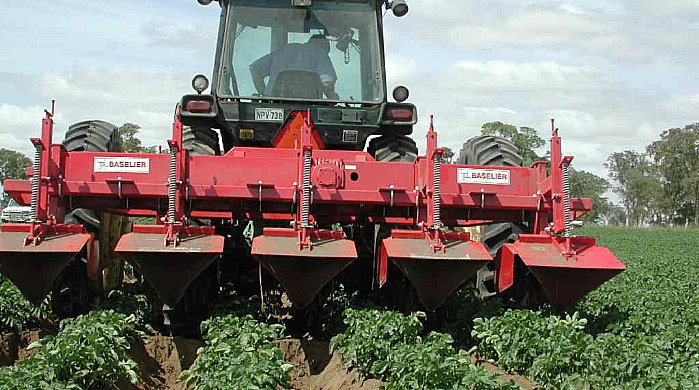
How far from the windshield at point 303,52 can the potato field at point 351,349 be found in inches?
75.1

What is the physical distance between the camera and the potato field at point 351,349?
5074mm

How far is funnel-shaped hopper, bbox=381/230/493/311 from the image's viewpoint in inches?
233

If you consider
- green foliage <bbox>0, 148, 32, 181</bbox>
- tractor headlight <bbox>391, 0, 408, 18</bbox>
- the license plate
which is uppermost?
green foliage <bbox>0, 148, 32, 181</bbox>

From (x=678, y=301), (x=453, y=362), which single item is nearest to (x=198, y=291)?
(x=453, y=362)

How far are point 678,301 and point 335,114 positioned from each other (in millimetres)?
4660

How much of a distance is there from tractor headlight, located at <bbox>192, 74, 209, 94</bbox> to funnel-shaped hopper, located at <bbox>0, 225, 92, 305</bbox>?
1973mm

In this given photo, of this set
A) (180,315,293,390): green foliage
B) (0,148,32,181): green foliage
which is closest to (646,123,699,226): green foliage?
(0,148,32,181): green foliage

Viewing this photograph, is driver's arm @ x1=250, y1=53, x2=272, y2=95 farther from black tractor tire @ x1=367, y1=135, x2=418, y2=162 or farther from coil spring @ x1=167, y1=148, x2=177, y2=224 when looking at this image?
coil spring @ x1=167, y1=148, x2=177, y2=224

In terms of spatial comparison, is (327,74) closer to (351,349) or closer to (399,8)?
(399,8)

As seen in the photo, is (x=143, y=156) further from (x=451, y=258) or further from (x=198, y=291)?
(x=451, y=258)

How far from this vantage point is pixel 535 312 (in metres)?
6.27

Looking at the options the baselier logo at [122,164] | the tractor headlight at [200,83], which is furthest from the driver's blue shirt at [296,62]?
the baselier logo at [122,164]

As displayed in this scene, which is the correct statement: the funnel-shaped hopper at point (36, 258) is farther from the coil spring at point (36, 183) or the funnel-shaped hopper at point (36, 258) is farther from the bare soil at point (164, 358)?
the bare soil at point (164, 358)

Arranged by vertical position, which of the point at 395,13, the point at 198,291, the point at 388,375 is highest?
the point at 395,13
